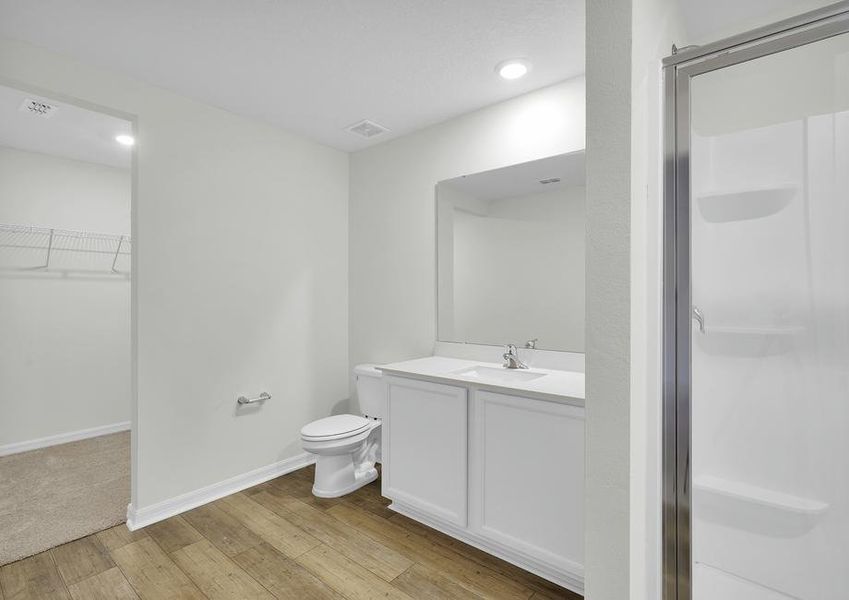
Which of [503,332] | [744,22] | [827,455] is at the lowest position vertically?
[827,455]

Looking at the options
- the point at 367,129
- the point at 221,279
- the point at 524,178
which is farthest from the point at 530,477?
the point at 367,129

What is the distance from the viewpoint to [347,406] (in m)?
3.44

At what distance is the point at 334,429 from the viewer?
2.59 metres

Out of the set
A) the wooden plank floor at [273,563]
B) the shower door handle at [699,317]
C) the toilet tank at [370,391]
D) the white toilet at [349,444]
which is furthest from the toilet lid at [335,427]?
the shower door handle at [699,317]

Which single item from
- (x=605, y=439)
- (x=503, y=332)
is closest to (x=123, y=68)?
(x=503, y=332)

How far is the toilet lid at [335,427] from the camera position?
99.7 inches

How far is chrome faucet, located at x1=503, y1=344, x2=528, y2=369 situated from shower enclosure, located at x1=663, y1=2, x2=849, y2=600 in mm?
1138

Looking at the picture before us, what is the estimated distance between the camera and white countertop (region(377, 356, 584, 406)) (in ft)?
5.77

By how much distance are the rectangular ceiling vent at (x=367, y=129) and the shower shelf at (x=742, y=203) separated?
2.19m

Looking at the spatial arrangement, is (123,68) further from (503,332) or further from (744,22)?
(744,22)

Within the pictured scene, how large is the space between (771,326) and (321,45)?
2.11 m

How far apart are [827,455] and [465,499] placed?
142 centimetres

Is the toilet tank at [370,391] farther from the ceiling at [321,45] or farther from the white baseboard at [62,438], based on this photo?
the white baseboard at [62,438]

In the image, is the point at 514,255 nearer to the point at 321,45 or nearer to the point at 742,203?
the point at 742,203
